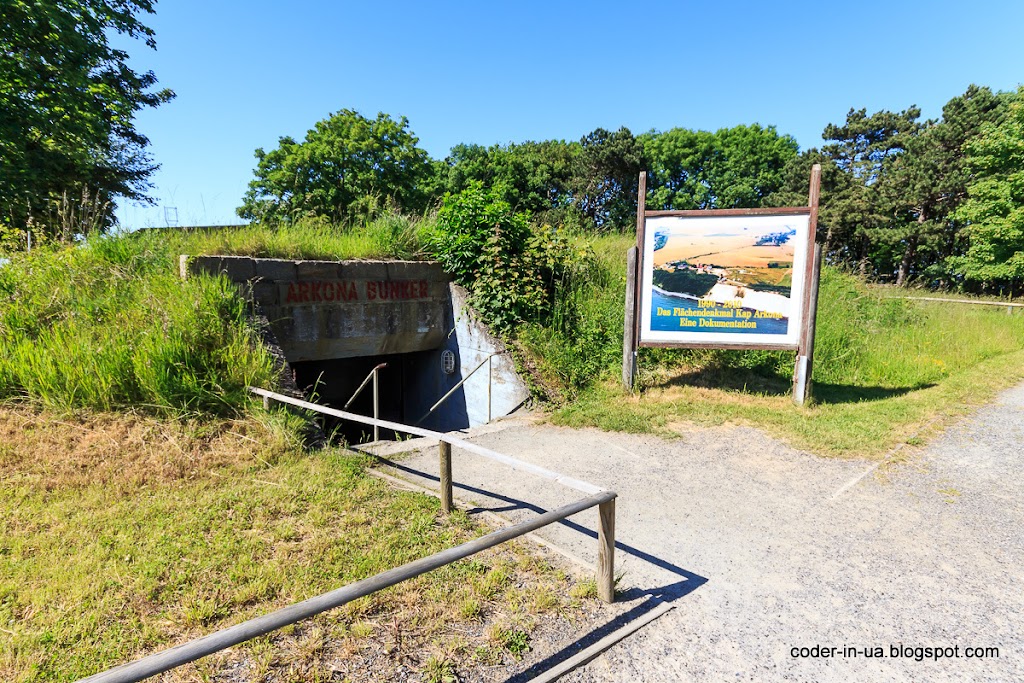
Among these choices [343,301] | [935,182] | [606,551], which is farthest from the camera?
[935,182]

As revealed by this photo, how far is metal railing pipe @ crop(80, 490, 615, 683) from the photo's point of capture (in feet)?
4.71

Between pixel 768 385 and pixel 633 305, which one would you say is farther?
pixel 768 385

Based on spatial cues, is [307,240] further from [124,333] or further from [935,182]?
[935,182]

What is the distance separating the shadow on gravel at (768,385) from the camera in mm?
7145

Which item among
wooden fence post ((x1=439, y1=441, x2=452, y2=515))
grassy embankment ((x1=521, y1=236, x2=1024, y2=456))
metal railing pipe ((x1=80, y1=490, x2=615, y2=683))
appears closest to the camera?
metal railing pipe ((x1=80, y1=490, x2=615, y2=683))

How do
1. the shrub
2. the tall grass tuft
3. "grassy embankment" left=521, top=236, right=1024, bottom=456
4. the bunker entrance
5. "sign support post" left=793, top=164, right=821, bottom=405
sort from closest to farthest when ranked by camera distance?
the tall grass tuft, "grassy embankment" left=521, top=236, right=1024, bottom=456, "sign support post" left=793, top=164, right=821, bottom=405, the shrub, the bunker entrance

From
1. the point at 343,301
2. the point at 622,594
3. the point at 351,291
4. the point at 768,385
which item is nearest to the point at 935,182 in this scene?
the point at 768,385

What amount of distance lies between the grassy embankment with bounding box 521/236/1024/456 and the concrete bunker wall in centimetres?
111

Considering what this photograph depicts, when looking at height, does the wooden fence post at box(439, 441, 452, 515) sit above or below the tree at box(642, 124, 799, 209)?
below

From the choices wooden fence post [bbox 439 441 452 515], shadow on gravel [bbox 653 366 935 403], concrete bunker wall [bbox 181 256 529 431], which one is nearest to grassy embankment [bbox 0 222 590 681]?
wooden fence post [bbox 439 441 452 515]

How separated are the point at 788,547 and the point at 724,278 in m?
3.97

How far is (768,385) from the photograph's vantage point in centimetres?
743

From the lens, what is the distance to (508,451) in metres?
5.18

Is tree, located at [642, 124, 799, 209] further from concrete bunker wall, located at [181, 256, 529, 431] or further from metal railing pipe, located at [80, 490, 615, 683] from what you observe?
metal railing pipe, located at [80, 490, 615, 683]
